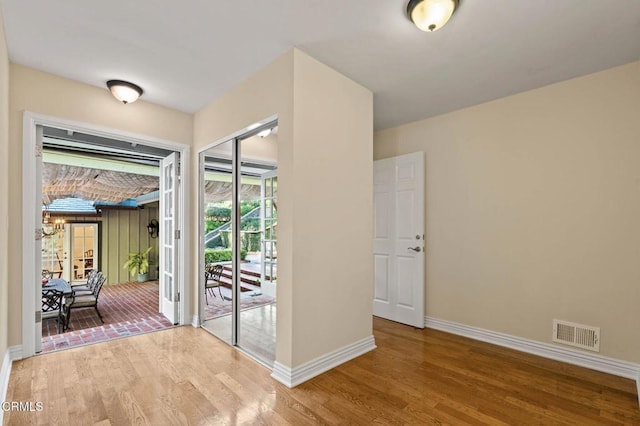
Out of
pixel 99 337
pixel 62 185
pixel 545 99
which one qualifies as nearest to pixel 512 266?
pixel 545 99

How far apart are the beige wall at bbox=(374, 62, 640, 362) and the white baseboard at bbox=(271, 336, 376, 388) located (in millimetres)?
1290

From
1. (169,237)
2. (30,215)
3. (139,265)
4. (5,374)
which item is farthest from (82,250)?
(5,374)

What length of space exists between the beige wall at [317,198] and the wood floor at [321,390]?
37 cm

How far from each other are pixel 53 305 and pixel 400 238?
484 centimetres

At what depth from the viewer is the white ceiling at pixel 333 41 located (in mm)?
1887

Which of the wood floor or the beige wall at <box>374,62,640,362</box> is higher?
the beige wall at <box>374,62,640,362</box>

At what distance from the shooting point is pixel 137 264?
314 inches

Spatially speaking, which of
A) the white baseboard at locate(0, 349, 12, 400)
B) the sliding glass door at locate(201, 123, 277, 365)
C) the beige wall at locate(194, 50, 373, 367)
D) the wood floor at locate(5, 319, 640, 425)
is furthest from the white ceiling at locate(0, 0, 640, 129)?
the wood floor at locate(5, 319, 640, 425)

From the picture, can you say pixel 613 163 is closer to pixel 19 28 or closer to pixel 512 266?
pixel 512 266

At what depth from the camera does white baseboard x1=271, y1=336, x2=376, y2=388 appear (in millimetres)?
2270

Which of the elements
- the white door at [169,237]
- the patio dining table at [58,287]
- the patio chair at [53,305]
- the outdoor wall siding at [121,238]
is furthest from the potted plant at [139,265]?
the white door at [169,237]

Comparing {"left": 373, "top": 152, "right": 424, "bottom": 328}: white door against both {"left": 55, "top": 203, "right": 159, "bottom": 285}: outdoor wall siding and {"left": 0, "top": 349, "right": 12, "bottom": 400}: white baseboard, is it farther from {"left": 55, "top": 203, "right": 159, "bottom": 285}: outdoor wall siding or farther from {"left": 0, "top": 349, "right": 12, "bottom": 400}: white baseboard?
{"left": 55, "top": 203, "right": 159, "bottom": 285}: outdoor wall siding

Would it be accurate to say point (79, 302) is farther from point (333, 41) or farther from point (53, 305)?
point (333, 41)

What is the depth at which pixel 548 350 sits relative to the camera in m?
2.77
